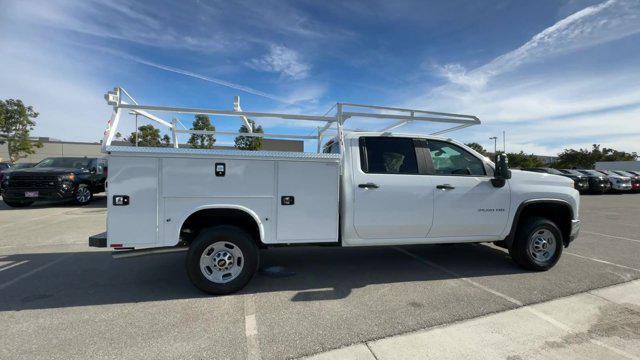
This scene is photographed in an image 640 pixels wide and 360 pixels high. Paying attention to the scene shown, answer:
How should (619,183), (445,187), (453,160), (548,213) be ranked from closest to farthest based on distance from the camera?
(445,187), (453,160), (548,213), (619,183)

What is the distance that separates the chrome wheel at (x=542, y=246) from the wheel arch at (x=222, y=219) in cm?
388

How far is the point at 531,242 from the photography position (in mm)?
5000

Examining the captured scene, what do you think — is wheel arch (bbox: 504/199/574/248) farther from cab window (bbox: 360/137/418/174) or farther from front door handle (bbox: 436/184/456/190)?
cab window (bbox: 360/137/418/174)

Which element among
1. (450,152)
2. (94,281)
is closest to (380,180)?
(450,152)

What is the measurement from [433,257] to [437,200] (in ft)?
5.37

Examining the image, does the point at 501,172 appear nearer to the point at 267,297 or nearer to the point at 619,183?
the point at 267,297

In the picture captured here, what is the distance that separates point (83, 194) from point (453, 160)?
12.6 m

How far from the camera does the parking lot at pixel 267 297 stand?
301cm

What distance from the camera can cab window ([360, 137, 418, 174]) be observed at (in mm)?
4512

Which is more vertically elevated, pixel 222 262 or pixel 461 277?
pixel 222 262

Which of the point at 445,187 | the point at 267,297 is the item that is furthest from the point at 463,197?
the point at 267,297

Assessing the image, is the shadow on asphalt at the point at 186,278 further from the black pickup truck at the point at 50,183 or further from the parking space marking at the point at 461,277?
the black pickup truck at the point at 50,183

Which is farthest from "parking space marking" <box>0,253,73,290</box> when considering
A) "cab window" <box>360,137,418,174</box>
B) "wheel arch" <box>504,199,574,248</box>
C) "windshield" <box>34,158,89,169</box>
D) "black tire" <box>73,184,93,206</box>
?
"windshield" <box>34,158,89,169</box>

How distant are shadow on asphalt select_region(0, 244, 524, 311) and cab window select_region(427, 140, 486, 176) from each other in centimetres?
145
